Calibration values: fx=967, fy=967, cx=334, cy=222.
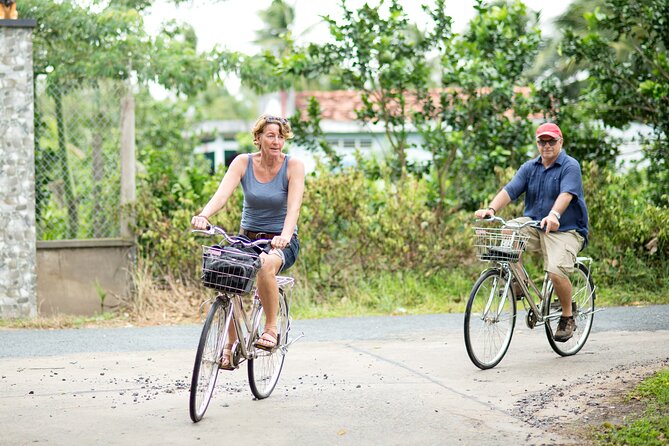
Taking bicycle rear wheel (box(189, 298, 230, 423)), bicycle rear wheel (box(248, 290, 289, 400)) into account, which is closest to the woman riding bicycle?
bicycle rear wheel (box(248, 290, 289, 400))

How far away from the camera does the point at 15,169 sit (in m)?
10.8

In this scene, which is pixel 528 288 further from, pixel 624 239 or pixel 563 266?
pixel 624 239

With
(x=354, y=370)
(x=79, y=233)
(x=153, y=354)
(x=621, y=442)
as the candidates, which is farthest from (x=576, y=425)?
(x=79, y=233)

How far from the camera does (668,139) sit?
505 inches

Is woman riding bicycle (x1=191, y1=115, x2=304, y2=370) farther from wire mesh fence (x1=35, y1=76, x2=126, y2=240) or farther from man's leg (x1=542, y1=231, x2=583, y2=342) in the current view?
wire mesh fence (x1=35, y1=76, x2=126, y2=240)

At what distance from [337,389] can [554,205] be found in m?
2.30

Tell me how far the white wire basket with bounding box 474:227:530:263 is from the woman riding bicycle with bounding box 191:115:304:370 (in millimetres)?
1704

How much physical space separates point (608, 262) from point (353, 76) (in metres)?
4.18

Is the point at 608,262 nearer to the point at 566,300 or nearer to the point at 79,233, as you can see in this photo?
the point at 566,300

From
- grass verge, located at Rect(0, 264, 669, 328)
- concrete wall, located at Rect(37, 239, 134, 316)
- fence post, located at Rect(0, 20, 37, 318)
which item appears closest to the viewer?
fence post, located at Rect(0, 20, 37, 318)

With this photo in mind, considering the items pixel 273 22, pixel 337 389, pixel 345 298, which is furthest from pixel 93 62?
pixel 273 22

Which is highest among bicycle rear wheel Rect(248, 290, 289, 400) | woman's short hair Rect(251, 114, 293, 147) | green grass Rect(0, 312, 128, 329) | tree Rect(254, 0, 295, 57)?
tree Rect(254, 0, 295, 57)

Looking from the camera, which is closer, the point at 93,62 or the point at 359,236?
the point at 359,236

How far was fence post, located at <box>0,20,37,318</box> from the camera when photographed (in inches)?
423
